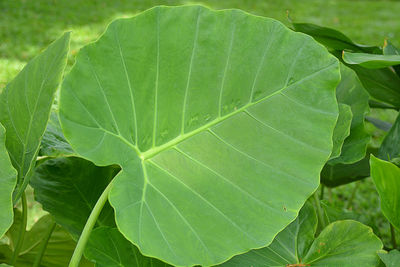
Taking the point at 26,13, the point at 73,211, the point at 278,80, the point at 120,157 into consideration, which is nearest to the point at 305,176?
the point at 278,80

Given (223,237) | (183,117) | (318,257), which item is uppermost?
(183,117)

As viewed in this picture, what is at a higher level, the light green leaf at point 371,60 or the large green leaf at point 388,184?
the light green leaf at point 371,60

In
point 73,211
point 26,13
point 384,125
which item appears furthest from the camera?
point 26,13

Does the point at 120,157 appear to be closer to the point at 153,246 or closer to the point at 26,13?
the point at 153,246

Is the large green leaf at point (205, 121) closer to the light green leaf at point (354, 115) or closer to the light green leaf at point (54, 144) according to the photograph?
the light green leaf at point (54, 144)

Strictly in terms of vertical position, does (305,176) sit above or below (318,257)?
above

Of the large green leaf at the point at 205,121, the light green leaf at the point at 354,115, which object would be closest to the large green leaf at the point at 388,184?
the large green leaf at the point at 205,121

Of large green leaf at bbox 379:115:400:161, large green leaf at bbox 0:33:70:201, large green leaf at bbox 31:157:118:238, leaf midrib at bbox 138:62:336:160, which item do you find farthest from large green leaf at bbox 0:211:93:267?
large green leaf at bbox 379:115:400:161
